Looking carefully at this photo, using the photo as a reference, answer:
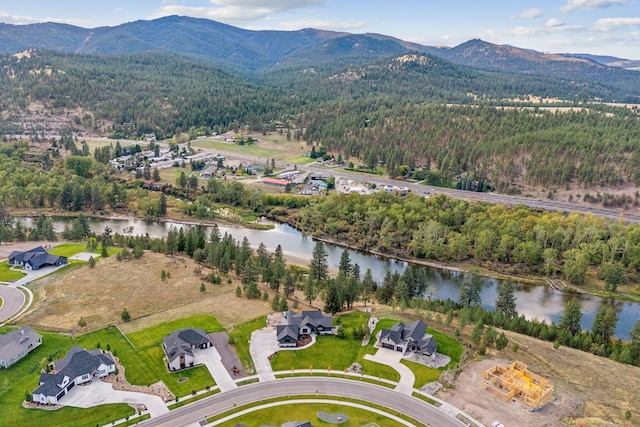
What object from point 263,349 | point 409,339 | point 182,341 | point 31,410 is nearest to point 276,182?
point 263,349

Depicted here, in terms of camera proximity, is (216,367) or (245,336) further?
(245,336)

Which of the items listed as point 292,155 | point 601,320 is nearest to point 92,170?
point 292,155

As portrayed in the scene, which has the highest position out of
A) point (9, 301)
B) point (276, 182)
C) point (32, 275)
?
point (276, 182)

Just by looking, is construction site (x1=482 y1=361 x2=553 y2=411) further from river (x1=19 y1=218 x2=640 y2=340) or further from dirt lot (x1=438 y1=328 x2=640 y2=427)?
river (x1=19 y1=218 x2=640 y2=340)

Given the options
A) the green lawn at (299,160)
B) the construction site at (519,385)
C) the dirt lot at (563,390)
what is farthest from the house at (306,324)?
the green lawn at (299,160)

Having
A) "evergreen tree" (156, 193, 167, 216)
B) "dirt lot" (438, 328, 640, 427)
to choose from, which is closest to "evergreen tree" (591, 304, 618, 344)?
"dirt lot" (438, 328, 640, 427)

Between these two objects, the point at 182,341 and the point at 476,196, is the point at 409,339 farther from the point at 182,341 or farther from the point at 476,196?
the point at 476,196

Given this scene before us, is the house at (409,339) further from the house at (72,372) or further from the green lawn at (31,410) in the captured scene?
the house at (72,372)

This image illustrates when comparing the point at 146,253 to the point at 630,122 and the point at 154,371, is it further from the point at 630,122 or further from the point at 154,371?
the point at 630,122
